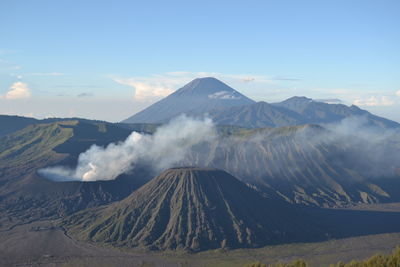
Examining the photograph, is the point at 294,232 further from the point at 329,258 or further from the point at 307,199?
the point at 307,199

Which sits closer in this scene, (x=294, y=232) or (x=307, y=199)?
(x=294, y=232)

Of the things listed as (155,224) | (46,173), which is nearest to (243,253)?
(155,224)

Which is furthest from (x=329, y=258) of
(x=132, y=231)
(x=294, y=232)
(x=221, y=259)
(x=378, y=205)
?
(x=378, y=205)

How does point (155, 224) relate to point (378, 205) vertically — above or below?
above

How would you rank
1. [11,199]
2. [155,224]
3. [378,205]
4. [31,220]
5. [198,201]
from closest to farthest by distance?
1. [155,224]
2. [198,201]
3. [31,220]
4. [11,199]
5. [378,205]

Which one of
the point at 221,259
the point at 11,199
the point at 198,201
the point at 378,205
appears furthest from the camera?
the point at 378,205

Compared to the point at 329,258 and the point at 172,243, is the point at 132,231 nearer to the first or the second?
the point at 172,243
